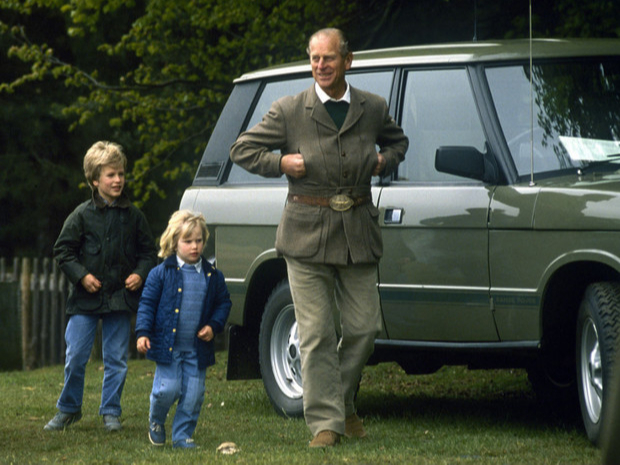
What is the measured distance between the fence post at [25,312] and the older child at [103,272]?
8698mm

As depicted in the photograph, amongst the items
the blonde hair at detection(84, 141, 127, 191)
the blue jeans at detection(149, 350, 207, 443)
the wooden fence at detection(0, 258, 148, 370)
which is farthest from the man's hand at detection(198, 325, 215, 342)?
the wooden fence at detection(0, 258, 148, 370)

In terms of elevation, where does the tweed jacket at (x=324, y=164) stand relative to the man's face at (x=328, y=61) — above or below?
below

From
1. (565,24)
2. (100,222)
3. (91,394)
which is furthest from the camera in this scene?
(565,24)

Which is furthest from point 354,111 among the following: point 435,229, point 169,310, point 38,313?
point 38,313

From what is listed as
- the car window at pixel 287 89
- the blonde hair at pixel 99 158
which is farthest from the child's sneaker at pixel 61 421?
the car window at pixel 287 89

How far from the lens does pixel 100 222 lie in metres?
7.16

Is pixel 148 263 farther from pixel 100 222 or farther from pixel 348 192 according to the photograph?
pixel 348 192

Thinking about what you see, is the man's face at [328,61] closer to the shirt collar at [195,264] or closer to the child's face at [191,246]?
the child's face at [191,246]

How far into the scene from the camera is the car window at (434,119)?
6582 millimetres

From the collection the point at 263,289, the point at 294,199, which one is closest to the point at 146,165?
the point at 263,289

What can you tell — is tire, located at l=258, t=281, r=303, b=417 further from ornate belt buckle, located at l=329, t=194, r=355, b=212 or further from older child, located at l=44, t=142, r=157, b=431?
ornate belt buckle, located at l=329, t=194, r=355, b=212

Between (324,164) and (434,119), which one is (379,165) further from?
(434,119)

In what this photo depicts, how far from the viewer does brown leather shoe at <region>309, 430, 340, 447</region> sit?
19.7 ft

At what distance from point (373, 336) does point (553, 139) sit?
137 centimetres
